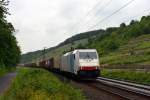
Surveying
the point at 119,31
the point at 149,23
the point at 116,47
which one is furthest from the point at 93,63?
the point at 119,31

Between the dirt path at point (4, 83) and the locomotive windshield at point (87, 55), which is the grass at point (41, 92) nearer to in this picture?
the dirt path at point (4, 83)

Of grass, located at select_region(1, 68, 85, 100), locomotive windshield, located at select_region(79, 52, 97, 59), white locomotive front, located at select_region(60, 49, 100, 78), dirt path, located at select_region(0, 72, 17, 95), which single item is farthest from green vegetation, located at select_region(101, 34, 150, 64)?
grass, located at select_region(1, 68, 85, 100)

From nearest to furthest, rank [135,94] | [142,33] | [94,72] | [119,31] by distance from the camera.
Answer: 1. [135,94]
2. [94,72]
3. [142,33]
4. [119,31]

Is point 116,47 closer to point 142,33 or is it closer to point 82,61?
point 142,33

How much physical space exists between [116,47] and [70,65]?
94.9m

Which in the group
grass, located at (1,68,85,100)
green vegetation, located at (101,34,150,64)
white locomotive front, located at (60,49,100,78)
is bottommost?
grass, located at (1,68,85,100)

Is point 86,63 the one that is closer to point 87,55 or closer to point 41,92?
point 87,55

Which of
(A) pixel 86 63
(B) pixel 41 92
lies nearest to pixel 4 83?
(A) pixel 86 63

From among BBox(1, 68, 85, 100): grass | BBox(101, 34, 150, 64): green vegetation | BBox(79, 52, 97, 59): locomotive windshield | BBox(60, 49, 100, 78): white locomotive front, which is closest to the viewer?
BBox(1, 68, 85, 100): grass

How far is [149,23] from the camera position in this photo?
156 metres

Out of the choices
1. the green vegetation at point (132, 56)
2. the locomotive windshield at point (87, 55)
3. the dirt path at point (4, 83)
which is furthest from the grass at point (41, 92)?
the green vegetation at point (132, 56)

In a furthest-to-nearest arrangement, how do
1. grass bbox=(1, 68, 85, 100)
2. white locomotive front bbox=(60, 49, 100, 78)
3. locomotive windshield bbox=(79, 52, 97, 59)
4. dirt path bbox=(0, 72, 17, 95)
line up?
locomotive windshield bbox=(79, 52, 97, 59)
white locomotive front bbox=(60, 49, 100, 78)
dirt path bbox=(0, 72, 17, 95)
grass bbox=(1, 68, 85, 100)

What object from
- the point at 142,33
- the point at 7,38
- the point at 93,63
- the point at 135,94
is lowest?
the point at 135,94

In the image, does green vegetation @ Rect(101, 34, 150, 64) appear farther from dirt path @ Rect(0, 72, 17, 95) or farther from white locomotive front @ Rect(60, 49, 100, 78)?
white locomotive front @ Rect(60, 49, 100, 78)
